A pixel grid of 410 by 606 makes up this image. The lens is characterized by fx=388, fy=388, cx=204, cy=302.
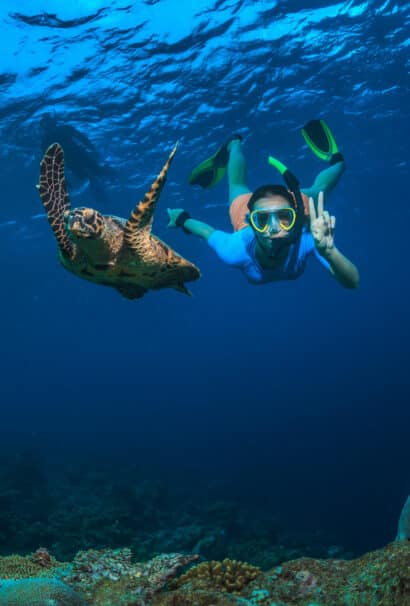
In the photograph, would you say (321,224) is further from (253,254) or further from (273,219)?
(253,254)

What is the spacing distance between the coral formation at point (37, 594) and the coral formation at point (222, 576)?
1.01 metres

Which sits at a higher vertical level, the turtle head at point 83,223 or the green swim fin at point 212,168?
the green swim fin at point 212,168

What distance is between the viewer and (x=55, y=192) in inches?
186

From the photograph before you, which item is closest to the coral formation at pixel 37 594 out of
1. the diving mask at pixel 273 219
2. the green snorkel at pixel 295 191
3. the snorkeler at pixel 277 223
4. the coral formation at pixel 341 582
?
the coral formation at pixel 341 582

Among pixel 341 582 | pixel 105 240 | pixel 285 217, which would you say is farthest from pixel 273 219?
pixel 341 582


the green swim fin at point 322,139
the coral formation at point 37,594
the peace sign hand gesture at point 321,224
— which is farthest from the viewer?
the green swim fin at point 322,139

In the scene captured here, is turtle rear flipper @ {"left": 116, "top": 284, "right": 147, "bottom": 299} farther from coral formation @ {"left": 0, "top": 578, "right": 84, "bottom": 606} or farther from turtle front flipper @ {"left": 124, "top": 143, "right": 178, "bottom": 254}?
coral formation @ {"left": 0, "top": 578, "right": 84, "bottom": 606}

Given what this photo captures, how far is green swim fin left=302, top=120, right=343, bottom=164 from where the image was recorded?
7742 mm

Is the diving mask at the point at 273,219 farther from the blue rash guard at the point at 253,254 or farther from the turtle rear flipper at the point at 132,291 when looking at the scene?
the turtle rear flipper at the point at 132,291

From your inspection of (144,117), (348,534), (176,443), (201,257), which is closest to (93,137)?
(144,117)

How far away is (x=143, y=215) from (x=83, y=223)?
61 cm

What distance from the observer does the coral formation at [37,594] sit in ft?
8.18

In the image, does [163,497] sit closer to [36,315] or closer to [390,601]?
[390,601]

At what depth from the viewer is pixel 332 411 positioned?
6862cm
